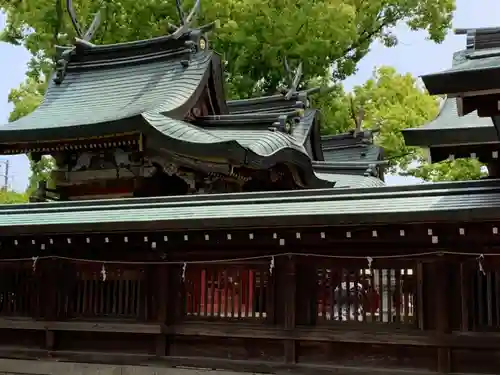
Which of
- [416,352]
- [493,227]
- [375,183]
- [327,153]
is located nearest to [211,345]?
[416,352]

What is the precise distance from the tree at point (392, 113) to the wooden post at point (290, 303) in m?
15.4

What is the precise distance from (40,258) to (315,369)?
188 inches

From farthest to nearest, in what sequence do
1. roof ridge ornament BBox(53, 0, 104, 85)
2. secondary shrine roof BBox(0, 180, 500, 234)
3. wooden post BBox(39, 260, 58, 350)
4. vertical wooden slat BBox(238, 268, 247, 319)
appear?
roof ridge ornament BBox(53, 0, 104, 85)
wooden post BBox(39, 260, 58, 350)
vertical wooden slat BBox(238, 268, 247, 319)
secondary shrine roof BBox(0, 180, 500, 234)

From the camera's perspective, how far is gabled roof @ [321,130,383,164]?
66.3 feet

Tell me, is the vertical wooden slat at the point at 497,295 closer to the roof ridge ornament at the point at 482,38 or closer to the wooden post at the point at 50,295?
the roof ridge ornament at the point at 482,38

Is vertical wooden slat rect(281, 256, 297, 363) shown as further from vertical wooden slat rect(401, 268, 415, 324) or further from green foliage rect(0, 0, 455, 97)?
green foliage rect(0, 0, 455, 97)

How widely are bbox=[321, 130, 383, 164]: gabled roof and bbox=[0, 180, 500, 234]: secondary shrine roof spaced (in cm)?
1068

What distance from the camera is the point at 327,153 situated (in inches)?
866

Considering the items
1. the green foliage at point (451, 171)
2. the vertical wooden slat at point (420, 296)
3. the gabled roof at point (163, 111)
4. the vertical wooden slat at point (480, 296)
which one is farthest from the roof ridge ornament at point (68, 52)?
the green foliage at point (451, 171)

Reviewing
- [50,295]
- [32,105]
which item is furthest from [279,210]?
[32,105]

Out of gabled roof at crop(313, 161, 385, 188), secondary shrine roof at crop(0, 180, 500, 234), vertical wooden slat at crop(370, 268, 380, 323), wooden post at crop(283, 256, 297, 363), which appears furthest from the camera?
gabled roof at crop(313, 161, 385, 188)

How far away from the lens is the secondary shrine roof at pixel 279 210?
7258 mm

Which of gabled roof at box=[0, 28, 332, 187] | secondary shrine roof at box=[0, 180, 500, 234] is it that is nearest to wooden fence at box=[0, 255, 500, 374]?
secondary shrine roof at box=[0, 180, 500, 234]

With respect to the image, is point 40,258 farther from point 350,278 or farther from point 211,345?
point 350,278
